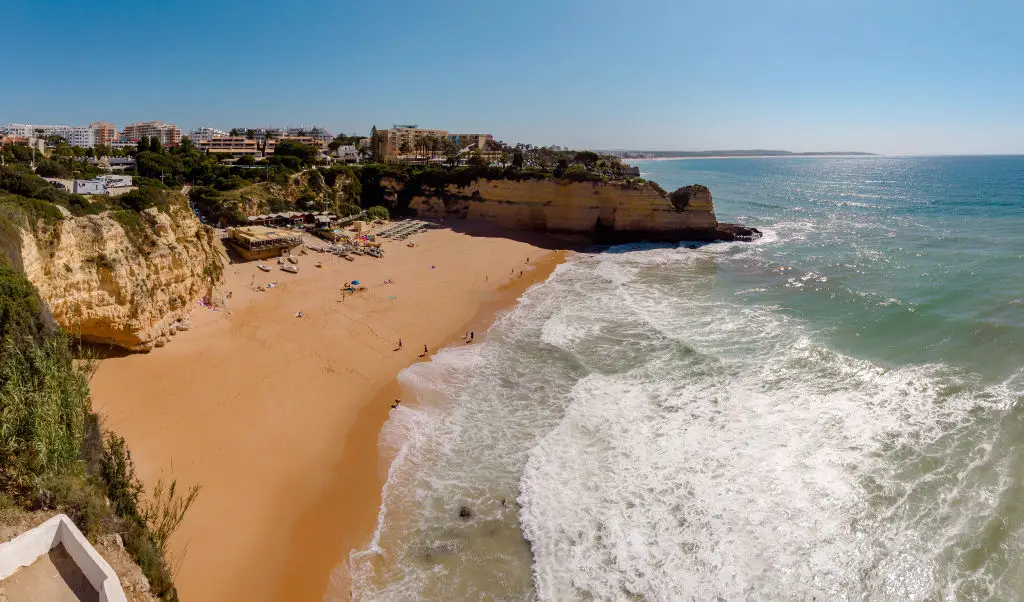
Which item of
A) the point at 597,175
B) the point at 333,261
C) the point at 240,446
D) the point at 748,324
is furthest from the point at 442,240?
the point at 240,446

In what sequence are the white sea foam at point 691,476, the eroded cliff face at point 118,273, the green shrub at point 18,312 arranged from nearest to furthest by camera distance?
the green shrub at point 18,312
the white sea foam at point 691,476
the eroded cliff face at point 118,273

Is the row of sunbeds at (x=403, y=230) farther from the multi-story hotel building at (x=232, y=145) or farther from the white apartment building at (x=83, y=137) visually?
the white apartment building at (x=83, y=137)

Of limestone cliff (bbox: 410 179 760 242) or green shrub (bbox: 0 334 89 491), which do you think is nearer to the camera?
green shrub (bbox: 0 334 89 491)

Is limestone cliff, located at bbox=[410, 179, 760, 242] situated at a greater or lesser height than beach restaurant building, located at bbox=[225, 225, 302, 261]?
greater

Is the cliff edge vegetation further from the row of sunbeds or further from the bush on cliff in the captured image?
the row of sunbeds

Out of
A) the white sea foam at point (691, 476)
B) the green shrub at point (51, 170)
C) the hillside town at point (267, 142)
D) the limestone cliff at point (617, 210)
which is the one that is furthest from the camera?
the hillside town at point (267, 142)

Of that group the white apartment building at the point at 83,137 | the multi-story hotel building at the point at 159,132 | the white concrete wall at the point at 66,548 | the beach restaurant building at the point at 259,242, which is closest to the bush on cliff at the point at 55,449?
the white concrete wall at the point at 66,548

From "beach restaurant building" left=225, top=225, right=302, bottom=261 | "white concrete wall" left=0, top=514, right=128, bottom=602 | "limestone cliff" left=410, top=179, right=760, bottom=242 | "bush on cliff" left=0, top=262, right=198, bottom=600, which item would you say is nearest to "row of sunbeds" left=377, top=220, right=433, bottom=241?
"limestone cliff" left=410, top=179, right=760, bottom=242
